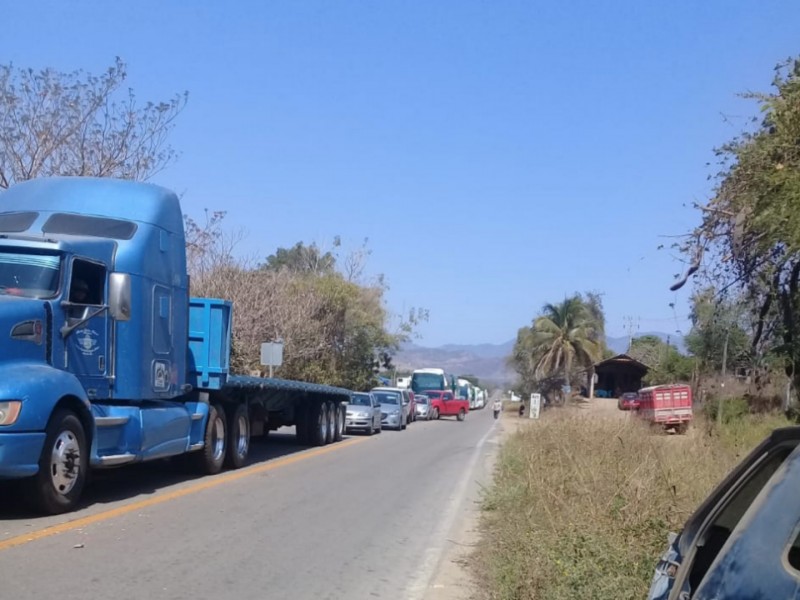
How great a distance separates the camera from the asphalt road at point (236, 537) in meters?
7.77

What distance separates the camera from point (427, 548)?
10.3 metres

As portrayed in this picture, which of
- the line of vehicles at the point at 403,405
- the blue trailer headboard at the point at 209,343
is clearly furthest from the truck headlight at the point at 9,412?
the line of vehicles at the point at 403,405

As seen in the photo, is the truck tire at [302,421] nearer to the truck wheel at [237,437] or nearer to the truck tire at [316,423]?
the truck tire at [316,423]

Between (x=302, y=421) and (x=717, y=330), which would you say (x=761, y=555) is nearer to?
(x=717, y=330)

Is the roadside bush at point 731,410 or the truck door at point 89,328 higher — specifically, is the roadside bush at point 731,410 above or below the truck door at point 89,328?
below

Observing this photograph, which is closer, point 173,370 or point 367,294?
point 173,370

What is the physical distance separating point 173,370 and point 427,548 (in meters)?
5.35

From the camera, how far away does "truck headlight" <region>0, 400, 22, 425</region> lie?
31.5ft

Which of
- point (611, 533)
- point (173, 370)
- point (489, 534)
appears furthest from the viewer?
point (173, 370)

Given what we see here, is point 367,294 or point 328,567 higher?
point 367,294

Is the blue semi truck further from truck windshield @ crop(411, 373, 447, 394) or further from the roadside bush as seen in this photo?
truck windshield @ crop(411, 373, 447, 394)

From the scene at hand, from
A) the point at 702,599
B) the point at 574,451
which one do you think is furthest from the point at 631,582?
the point at 574,451

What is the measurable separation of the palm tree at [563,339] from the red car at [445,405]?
8.49m

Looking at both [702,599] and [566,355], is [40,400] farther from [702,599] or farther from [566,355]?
[566,355]
